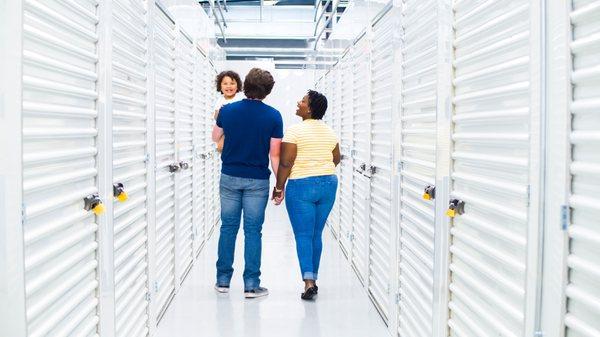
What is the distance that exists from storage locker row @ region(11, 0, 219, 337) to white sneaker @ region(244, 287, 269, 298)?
623mm

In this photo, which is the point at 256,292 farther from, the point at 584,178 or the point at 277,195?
the point at 584,178

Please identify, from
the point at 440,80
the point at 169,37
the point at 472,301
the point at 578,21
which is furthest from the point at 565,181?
the point at 169,37

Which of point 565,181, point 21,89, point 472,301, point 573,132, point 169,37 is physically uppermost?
point 169,37

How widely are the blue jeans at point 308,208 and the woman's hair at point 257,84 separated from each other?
0.74 m

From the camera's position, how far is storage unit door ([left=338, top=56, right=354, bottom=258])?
6.32m

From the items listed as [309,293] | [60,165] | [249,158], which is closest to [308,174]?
[249,158]

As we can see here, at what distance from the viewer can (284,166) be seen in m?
4.77

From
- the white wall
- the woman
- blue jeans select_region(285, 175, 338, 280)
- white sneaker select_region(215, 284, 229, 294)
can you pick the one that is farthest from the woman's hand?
the white wall

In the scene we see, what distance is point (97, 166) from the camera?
2.68m

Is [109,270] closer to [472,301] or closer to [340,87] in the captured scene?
[472,301]

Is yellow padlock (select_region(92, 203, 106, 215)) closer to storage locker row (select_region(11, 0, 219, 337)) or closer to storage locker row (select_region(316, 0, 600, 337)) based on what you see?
storage locker row (select_region(11, 0, 219, 337))

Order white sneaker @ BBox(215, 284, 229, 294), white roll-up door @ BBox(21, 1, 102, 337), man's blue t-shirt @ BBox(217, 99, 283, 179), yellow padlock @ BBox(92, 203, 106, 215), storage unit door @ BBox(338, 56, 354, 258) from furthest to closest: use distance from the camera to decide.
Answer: storage unit door @ BBox(338, 56, 354, 258) → white sneaker @ BBox(215, 284, 229, 294) → man's blue t-shirt @ BBox(217, 99, 283, 179) → yellow padlock @ BBox(92, 203, 106, 215) → white roll-up door @ BBox(21, 1, 102, 337)

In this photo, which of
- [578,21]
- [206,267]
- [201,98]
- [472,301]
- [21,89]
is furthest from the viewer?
[201,98]

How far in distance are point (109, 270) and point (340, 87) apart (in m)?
4.67
